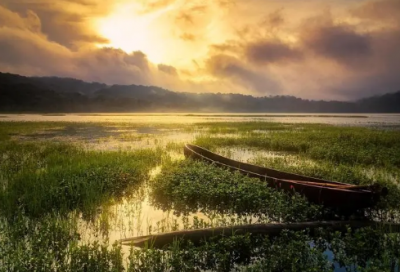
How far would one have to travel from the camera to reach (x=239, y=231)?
8352 millimetres

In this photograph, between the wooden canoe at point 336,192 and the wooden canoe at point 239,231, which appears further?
the wooden canoe at point 336,192

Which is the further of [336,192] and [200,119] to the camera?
[200,119]

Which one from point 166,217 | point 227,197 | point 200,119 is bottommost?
point 166,217

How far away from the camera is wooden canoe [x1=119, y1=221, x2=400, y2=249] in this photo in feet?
26.5

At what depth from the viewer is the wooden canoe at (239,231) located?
8.07m

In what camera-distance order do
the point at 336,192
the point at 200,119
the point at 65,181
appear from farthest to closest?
the point at 200,119 → the point at 65,181 → the point at 336,192

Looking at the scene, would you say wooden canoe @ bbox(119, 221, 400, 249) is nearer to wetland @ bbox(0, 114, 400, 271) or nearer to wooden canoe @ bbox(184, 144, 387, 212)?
wetland @ bbox(0, 114, 400, 271)

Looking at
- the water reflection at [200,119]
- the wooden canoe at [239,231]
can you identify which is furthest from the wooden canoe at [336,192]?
the water reflection at [200,119]

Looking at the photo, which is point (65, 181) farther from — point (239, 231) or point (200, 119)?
point (200, 119)

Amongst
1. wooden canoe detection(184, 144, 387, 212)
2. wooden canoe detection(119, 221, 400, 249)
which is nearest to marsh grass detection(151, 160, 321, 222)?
wooden canoe detection(184, 144, 387, 212)

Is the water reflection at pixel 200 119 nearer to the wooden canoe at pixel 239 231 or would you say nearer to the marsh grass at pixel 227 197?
the marsh grass at pixel 227 197

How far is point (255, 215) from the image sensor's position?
35.4 feet

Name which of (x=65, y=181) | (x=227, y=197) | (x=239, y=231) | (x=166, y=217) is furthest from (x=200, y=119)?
(x=239, y=231)

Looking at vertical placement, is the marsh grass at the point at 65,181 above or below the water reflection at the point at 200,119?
below
